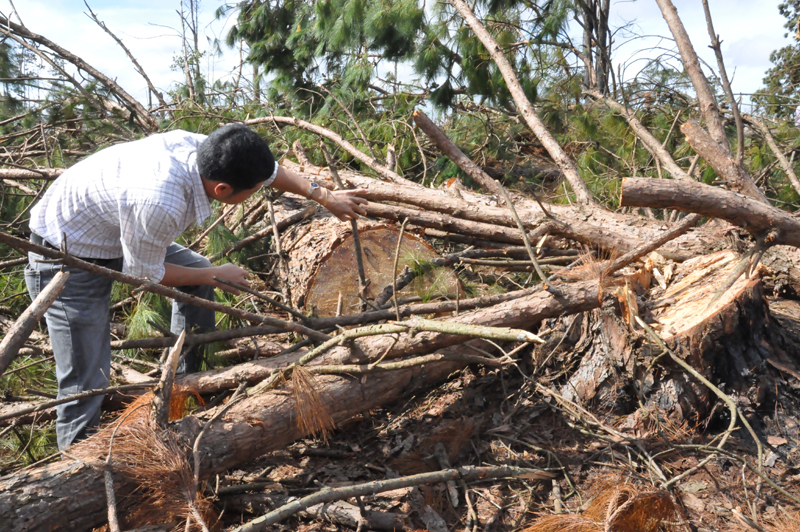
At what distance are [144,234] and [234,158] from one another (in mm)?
407

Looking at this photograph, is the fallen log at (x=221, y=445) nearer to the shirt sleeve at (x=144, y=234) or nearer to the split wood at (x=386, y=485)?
the split wood at (x=386, y=485)

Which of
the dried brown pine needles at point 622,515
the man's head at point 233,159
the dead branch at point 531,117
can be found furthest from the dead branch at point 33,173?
the dried brown pine needles at point 622,515

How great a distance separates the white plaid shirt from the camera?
202 centimetres

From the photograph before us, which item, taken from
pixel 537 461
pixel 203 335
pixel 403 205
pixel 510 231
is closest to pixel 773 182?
pixel 510 231

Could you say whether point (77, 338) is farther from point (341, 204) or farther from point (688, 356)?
point (688, 356)

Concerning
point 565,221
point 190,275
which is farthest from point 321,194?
point 565,221

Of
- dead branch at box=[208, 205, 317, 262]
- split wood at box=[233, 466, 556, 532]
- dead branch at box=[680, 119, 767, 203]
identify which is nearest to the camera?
split wood at box=[233, 466, 556, 532]

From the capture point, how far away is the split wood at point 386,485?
1685 mm

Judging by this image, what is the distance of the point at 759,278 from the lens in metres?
2.45

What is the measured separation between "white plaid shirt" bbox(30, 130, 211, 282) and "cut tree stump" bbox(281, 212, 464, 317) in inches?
41.2

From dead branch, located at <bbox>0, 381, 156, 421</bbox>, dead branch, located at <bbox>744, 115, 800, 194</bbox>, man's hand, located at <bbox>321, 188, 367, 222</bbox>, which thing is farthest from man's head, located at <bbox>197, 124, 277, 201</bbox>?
dead branch, located at <bbox>744, 115, 800, 194</bbox>

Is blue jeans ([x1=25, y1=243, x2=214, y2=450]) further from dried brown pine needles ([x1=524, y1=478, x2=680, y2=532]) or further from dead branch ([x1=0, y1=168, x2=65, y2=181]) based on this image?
dried brown pine needles ([x1=524, y1=478, x2=680, y2=532])

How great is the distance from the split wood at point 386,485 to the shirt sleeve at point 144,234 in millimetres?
939

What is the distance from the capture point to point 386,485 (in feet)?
6.19
